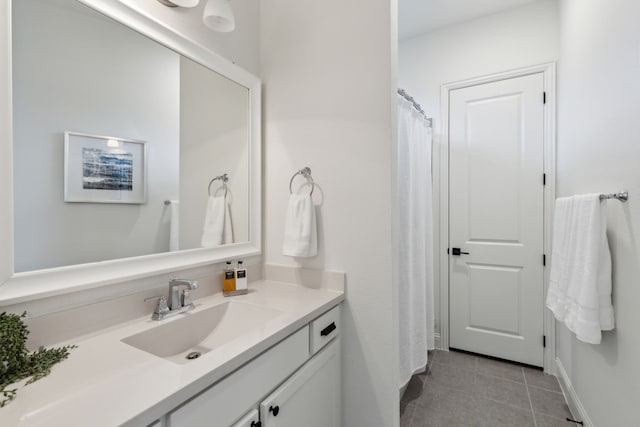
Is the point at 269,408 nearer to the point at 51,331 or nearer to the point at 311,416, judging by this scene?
the point at 311,416

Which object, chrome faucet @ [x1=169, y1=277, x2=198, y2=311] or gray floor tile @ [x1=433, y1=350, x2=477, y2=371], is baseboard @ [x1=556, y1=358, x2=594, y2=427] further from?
chrome faucet @ [x1=169, y1=277, x2=198, y2=311]

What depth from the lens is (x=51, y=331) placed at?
2.82 feet

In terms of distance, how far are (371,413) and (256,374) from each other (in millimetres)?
792

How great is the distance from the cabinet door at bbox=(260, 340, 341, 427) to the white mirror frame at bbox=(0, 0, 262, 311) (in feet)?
2.09

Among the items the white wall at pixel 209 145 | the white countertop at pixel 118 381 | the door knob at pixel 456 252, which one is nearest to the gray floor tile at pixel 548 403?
the door knob at pixel 456 252

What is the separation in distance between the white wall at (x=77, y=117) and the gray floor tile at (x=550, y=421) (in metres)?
2.30

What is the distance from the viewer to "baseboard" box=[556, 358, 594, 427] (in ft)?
5.25

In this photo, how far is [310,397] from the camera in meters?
1.17

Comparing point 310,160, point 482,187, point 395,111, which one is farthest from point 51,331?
point 482,187

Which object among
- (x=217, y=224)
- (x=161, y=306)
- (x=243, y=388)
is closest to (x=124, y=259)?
(x=161, y=306)

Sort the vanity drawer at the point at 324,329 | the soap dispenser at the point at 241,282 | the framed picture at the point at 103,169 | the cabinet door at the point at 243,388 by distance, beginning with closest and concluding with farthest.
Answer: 1. the cabinet door at the point at 243,388
2. the framed picture at the point at 103,169
3. the vanity drawer at the point at 324,329
4. the soap dispenser at the point at 241,282

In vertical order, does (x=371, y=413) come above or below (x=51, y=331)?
below

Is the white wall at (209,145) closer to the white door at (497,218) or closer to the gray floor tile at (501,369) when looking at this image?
the white door at (497,218)

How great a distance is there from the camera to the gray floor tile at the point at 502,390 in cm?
191
